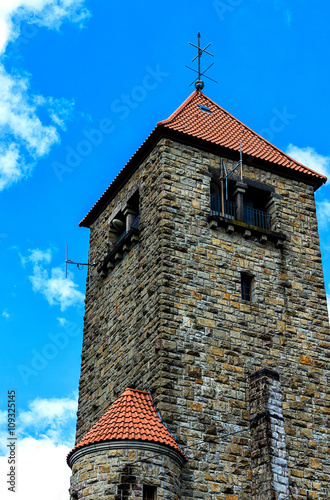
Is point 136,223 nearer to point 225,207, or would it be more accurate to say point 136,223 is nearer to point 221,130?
point 225,207

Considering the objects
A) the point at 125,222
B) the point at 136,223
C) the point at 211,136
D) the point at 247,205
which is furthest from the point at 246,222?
the point at 125,222

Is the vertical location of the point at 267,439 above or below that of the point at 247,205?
below

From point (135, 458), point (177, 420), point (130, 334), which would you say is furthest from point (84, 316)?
point (135, 458)

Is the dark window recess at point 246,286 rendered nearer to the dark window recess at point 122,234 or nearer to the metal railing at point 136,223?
the dark window recess at point 122,234

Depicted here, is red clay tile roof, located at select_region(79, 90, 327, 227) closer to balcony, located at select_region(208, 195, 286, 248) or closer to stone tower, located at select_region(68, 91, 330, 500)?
stone tower, located at select_region(68, 91, 330, 500)

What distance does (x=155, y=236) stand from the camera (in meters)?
21.2

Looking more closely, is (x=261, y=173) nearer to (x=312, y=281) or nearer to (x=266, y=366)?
(x=312, y=281)

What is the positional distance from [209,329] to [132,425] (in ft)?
12.6

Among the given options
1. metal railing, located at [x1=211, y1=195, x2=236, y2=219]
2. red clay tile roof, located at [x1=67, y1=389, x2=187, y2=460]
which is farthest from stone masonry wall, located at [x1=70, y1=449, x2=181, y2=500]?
metal railing, located at [x1=211, y1=195, x2=236, y2=219]

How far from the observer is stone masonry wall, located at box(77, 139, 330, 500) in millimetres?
18672

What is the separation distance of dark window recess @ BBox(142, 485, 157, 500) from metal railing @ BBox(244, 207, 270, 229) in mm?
9022

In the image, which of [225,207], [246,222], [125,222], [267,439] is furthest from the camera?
[125,222]

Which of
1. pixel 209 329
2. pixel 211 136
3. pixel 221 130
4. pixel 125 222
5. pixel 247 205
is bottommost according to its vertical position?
pixel 209 329

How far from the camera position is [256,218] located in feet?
76.1
